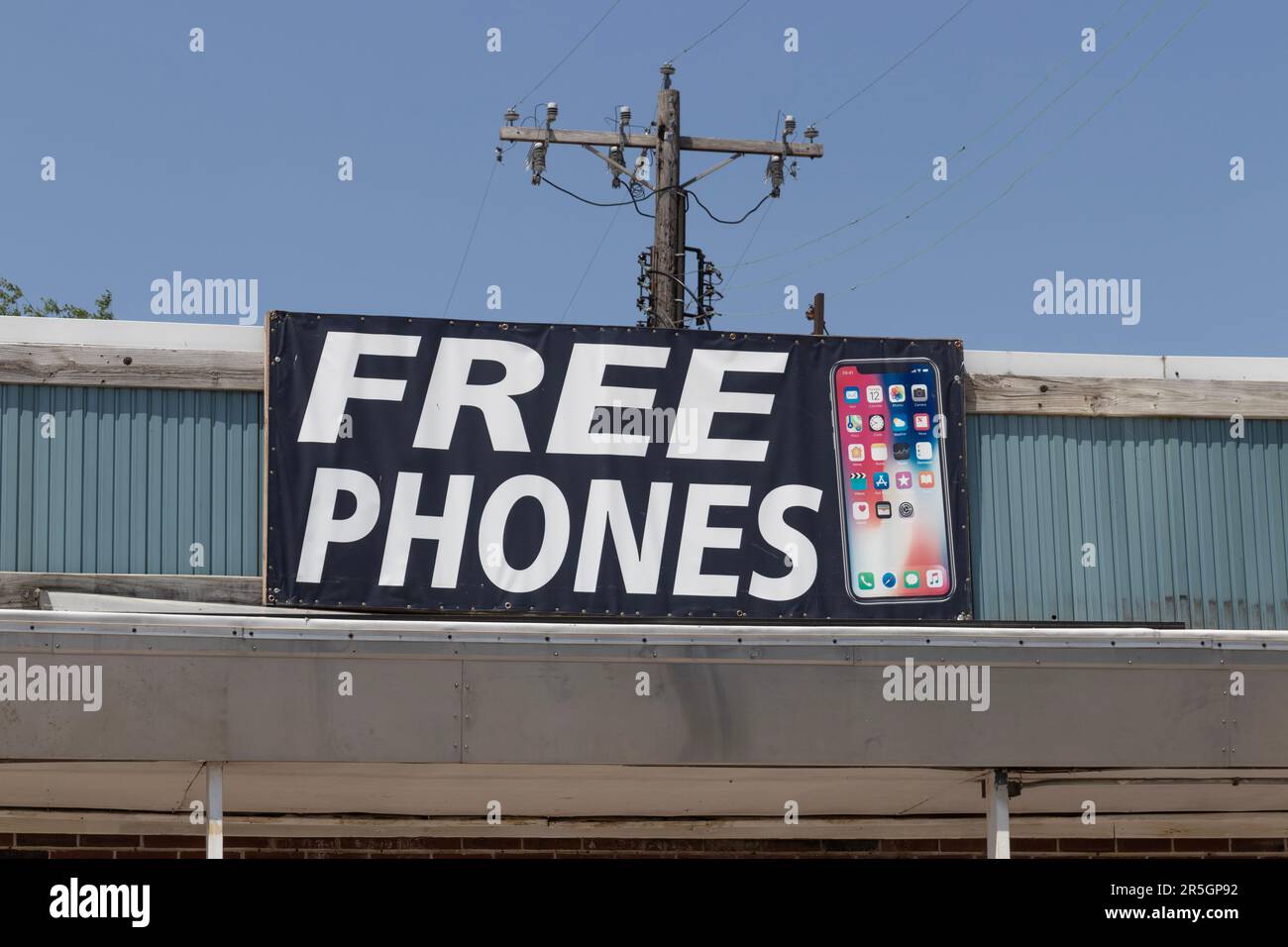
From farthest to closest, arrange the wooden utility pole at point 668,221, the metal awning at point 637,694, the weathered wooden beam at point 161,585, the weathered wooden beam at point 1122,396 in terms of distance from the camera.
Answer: the wooden utility pole at point 668,221 → the weathered wooden beam at point 1122,396 → the weathered wooden beam at point 161,585 → the metal awning at point 637,694

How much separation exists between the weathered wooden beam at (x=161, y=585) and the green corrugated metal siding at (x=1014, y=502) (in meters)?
0.10

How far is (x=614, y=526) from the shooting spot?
9.75m

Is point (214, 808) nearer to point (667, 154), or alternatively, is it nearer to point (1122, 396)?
point (1122, 396)

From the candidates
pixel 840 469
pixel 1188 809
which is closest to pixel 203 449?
pixel 840 469

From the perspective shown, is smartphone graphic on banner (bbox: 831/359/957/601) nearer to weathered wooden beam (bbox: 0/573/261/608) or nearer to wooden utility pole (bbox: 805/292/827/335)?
weathered wooden beam (bbox: 0/573/261/608)

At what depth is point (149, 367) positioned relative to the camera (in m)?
9.94

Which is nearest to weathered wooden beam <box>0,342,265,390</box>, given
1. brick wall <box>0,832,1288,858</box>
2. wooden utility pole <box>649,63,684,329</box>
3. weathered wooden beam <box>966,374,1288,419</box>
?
brick wall <box>0,832,1288,858</box>

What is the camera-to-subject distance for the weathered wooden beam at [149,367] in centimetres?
986

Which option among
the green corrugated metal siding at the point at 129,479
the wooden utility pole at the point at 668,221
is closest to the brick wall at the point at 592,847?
the green corrugated metal siding at the point at 129,479

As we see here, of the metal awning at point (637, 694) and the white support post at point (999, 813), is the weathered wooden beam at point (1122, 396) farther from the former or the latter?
the white support post at point (999, 813)

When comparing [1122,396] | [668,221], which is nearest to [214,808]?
[1122,396]

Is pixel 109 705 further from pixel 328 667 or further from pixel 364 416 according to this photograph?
pixel 364 416

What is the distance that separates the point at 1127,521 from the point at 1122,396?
0.90 m
